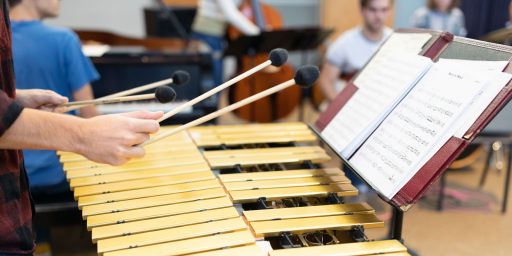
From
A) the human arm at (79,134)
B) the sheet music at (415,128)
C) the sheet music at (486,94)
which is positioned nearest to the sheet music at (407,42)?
the sheet music at (415,128)

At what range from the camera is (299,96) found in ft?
14.7

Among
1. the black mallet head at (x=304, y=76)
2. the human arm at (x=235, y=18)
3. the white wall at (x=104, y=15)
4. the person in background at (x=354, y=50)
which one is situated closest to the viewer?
the black mallet head at (x=304, y=76)

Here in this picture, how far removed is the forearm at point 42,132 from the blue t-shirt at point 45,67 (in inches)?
53.2

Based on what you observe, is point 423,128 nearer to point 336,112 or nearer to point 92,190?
point 336,112

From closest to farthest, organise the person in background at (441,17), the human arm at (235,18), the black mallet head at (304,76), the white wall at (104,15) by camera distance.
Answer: the black mallet head at (304,76), the human arm at (235,18), the person in background at (441,17), the white wall at (104,15)

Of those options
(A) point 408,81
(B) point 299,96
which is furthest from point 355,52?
(A) point 408,81

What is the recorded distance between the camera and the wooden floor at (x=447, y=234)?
2.89 m

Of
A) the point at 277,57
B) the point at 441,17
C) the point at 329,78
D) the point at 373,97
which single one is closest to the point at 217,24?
the point at 329,78

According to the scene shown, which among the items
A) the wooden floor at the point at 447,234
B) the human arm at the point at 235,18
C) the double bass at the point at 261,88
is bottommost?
the wooden floor at the point at 447,234

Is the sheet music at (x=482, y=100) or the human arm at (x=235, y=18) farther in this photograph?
the human arm at (x=235, y=18)

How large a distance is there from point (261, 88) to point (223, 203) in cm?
279

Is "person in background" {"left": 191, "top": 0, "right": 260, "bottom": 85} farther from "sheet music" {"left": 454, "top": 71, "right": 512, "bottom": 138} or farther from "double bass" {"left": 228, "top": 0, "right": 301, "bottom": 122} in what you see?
"sheet music" {"left": 454, "top": 71, "right": 512, "bottom": 138}

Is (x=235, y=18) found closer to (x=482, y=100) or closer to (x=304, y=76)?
(x=304, y=76)

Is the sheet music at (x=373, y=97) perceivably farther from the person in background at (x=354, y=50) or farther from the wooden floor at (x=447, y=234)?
the person in background at (x=354, y=50)
